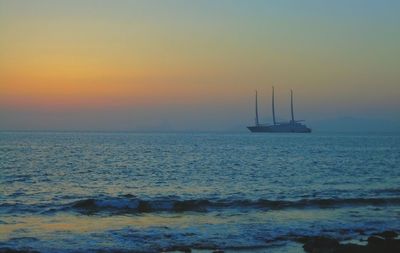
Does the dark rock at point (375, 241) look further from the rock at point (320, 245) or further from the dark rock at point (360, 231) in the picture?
the dark rock at point (360, 231)

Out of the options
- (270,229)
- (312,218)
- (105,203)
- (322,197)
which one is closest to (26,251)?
(270,229)

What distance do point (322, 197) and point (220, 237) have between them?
13.5 meters

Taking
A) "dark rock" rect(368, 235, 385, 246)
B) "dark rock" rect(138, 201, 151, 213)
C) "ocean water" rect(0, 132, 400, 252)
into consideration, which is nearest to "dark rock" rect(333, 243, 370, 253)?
"dark rock" rect(368, 235, 385, 246)

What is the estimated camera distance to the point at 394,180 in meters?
41.3

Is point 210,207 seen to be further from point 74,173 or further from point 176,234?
point 74,173

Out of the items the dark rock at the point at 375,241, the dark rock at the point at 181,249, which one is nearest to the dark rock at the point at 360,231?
the dark rock at the point at 375,241

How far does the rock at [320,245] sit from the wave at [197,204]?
9.10 m

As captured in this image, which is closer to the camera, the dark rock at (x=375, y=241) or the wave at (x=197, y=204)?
the dark rock at (x=375, y=241)

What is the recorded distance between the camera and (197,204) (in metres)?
26.9

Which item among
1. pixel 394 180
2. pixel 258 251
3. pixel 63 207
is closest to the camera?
pixel 258 251

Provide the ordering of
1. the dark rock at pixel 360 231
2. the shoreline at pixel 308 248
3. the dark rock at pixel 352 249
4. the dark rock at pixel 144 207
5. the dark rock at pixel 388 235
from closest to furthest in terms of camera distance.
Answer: the dark rock at pixel 352 249, the shoreline at pixel 308 248, the dark rock at pixel 388 235, the dark rock at pixel 360 231, the dark rock at pixel 144 207

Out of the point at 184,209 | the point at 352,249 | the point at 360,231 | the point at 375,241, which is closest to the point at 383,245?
the point at 375,241

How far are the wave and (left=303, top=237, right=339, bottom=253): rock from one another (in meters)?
9.10

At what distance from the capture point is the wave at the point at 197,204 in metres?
25.3
